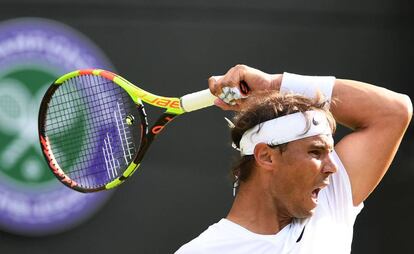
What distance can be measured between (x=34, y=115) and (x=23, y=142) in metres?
0.14

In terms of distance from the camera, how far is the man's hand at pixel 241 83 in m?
2.74

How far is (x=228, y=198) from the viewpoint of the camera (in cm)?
450

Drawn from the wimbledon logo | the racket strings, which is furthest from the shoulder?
the wimbledon logo

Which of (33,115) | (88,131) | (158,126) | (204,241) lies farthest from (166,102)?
(33,115)

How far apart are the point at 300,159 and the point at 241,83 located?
1.13 ft

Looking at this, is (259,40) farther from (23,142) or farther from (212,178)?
(23,142)

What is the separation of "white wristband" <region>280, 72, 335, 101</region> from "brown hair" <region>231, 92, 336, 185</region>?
8 centimetres

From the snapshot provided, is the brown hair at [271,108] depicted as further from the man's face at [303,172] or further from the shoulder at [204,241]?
the shoulder at [204,241]

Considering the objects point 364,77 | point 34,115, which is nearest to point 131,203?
point 34,115

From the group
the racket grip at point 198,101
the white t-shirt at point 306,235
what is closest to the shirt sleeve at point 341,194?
the white t-shirt at point 306,235

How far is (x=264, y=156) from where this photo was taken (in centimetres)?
262

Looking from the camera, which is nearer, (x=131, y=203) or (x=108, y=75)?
(x=108, y=75)

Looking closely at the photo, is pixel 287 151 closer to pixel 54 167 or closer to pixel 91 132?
pixel 54 167

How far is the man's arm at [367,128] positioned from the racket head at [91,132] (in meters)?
0.69
